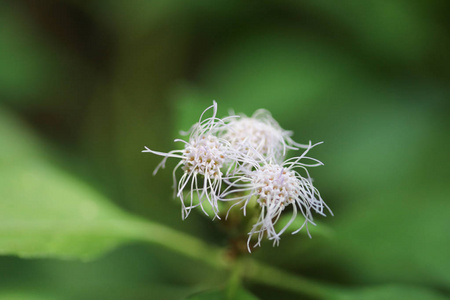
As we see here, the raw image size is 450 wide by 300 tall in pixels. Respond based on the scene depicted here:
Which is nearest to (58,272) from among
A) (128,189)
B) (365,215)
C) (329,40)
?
(128,189)

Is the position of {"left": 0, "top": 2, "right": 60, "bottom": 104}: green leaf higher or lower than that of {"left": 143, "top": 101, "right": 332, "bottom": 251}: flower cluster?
higher

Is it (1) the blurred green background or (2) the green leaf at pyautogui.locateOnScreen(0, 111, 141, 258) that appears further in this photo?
(1) the blurred green background

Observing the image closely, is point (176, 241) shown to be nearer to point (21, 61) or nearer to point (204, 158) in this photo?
point (204, 158)

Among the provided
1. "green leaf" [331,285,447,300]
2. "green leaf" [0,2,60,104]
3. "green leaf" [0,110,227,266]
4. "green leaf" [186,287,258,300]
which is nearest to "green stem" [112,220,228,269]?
"green leaf" [0,110,227,266]

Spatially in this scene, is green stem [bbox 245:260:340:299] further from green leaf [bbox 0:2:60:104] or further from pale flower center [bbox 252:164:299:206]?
green leaf [bbox 0:2:60:104]

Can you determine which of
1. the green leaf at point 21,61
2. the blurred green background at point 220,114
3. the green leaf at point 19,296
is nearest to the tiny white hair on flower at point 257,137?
the blurred green background at point 220,114

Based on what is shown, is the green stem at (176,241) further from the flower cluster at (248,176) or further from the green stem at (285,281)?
the flower cluster at (248,176)

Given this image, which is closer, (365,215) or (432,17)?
(365,215)

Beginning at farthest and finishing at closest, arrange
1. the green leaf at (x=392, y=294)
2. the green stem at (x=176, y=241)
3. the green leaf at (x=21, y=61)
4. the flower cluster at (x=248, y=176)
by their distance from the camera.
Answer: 1. the green leaf at (x=21, y=61)
2. the green stem at (x=176, y=241)
3. the green leaf at (x=392, y=294)
4. the flower cluster at (x=248, y=176)

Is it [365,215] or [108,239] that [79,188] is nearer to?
[108,239]
